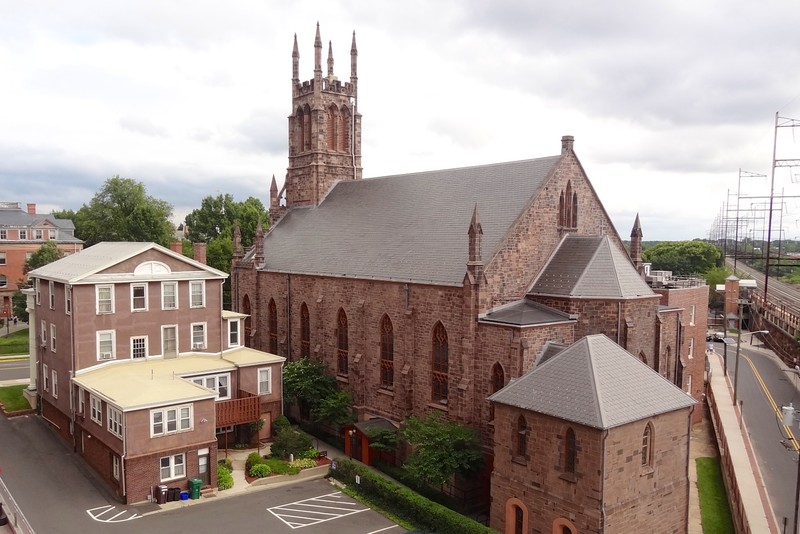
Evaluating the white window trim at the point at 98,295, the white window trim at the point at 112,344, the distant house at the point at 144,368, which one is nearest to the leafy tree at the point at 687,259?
the distant house at the point at 144,368

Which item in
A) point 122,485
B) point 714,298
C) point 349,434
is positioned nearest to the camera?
point 122,485

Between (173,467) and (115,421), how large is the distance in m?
3.43

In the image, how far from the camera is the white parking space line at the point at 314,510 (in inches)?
1091

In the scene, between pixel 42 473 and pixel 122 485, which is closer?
pixel 122 485

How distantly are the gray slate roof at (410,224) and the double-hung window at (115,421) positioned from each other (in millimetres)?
15158

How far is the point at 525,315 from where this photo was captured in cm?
3042

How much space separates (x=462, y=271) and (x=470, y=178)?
26.5 feet

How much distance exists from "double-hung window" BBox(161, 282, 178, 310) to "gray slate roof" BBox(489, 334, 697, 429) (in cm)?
2060

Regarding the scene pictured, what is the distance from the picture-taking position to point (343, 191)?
49.7 meters

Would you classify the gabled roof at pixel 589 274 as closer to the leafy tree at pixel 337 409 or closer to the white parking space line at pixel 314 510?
the leafy tree at pixel 337 409

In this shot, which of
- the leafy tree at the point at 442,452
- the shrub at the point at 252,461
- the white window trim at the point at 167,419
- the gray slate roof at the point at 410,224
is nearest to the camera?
the leafy tree at the point at 442,452

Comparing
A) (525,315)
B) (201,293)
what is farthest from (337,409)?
(525,315)

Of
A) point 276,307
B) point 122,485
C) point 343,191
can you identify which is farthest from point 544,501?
point 343,191

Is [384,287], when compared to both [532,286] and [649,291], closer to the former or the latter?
[532,286]
